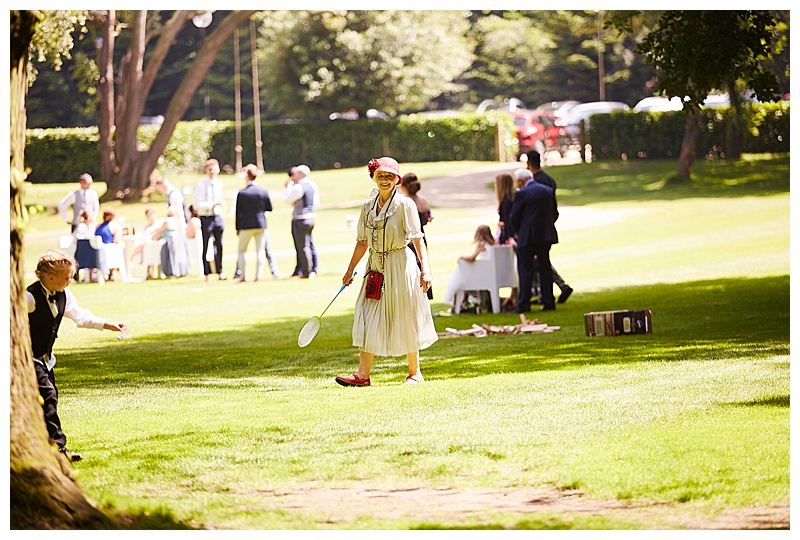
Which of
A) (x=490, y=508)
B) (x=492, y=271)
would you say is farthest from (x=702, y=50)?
(x=490, y=508)

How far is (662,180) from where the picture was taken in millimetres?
41688

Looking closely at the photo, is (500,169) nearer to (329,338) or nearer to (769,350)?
(329,338)

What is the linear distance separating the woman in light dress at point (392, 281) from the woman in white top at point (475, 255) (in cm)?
581

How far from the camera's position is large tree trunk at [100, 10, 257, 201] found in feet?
131

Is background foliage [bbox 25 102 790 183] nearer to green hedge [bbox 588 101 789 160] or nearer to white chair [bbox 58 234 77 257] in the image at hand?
green hedge [bbox 588 101 789 160]

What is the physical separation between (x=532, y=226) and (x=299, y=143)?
37.6 metres

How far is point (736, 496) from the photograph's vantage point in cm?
660

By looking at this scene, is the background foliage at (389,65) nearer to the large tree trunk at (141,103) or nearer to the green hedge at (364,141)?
the large tree trunk at (141,103)

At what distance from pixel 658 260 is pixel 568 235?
6.57 metres

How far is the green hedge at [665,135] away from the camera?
46.0 m

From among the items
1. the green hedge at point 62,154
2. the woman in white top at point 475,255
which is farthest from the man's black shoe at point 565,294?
the green hedge at point 62,154

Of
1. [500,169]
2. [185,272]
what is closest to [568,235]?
[185,272]
